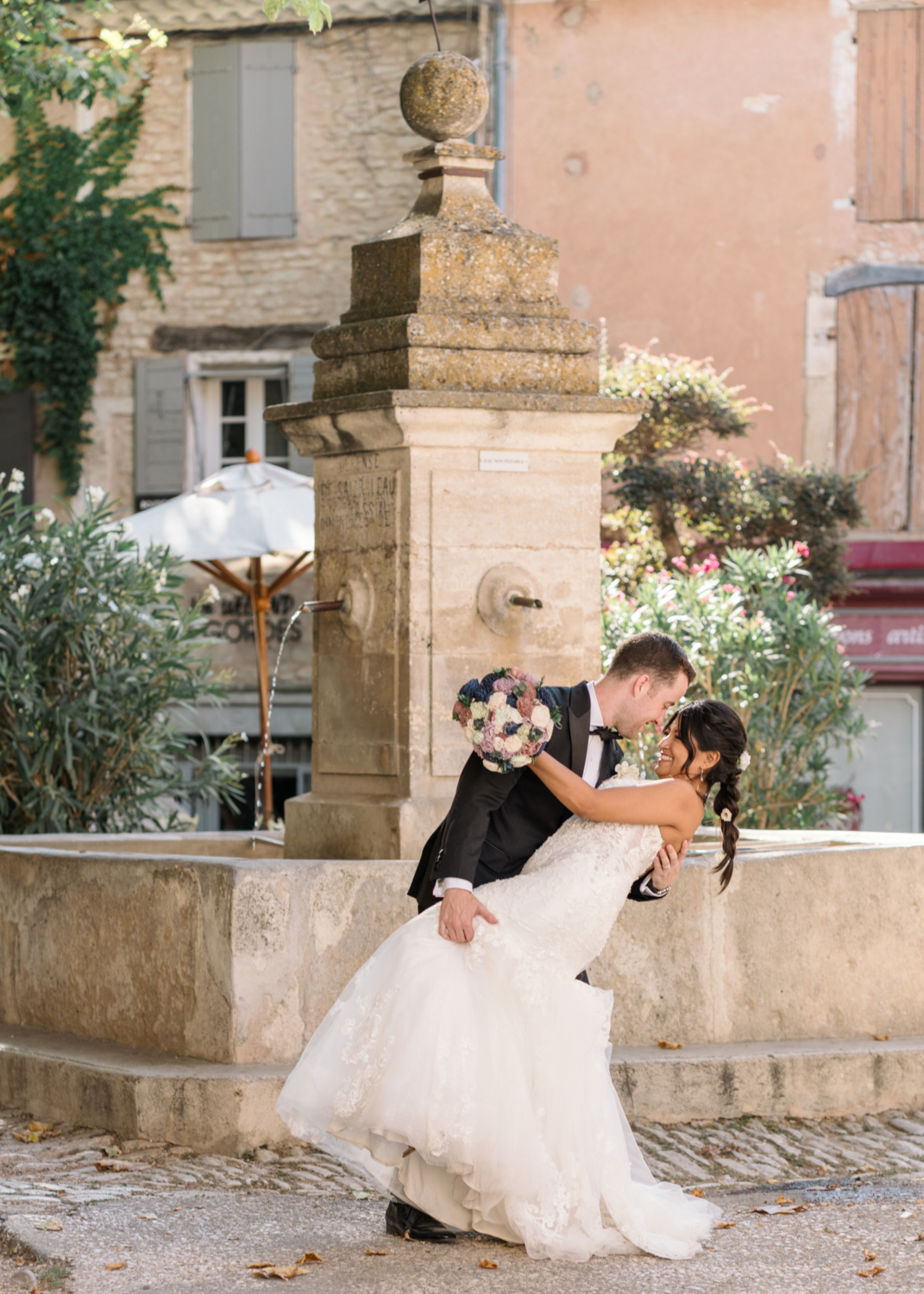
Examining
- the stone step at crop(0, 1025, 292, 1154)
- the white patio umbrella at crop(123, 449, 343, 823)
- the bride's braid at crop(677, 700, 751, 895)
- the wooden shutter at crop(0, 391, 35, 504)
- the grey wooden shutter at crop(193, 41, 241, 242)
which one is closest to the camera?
the bride's braid at crop(677, 700, 751, 895)

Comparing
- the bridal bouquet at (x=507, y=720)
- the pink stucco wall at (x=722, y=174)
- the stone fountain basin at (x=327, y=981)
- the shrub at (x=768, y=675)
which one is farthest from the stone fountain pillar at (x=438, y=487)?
the pink stucco wall at (x=722, y=174)

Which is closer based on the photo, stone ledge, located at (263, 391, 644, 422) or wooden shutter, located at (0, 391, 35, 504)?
stone ledge, located at (263, 391, 644, 422)

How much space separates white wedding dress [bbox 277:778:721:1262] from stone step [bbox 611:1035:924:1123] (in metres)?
1.31

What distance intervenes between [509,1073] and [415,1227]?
0.50 meters

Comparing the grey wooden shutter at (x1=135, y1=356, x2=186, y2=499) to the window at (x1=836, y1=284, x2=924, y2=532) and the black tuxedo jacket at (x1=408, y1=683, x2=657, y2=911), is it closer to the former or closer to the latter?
the window at (x1=836, y1=284, x2=924, y2=532)

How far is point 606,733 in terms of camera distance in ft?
15.1

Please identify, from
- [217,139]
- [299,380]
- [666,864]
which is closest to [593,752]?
[666,864]

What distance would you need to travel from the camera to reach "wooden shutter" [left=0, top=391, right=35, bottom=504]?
17625 mm

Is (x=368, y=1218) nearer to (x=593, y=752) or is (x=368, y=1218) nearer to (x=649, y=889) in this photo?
(x=649, y=889)

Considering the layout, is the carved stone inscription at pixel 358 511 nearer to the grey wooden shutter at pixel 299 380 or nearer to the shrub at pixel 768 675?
the shrub at pixel 768 675

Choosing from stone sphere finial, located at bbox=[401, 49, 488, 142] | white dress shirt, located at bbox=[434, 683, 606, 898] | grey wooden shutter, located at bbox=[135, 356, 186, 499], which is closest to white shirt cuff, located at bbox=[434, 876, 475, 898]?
white dress shirt, located at bbox=[434, 683, 606, 898]

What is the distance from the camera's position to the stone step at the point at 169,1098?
5613 millimetres

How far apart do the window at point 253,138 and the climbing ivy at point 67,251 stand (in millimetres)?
582

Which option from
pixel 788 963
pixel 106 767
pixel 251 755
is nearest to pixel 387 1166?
pixel 788 963
